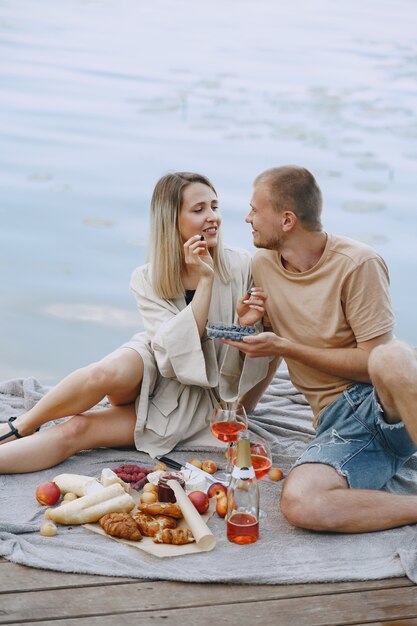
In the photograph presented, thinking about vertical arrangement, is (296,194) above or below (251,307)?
above

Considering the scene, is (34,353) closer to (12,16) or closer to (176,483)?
(176,483)

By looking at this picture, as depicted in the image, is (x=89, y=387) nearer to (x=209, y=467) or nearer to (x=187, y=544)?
(x=209, y=467)

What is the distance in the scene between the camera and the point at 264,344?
300 cm

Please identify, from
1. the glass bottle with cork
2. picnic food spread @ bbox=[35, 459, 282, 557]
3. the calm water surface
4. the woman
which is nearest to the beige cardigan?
the woman

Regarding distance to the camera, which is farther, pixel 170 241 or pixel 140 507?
pixel 170 241

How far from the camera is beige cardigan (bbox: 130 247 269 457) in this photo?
3311mm

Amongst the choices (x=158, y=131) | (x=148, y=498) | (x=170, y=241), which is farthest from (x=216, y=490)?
(x=158, y=131)

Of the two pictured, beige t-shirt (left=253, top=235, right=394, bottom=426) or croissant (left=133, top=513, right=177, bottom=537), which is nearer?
croissant (left=133, top=513, right=177, bottom=537)

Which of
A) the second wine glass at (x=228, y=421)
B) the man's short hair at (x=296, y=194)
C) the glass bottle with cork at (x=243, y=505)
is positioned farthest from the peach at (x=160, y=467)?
the man's short hair at (x=296, y=194)

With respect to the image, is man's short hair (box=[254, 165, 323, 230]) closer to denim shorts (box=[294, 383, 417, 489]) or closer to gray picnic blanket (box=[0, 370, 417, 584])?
denim shorts (box=[294, 383, 417, 489])

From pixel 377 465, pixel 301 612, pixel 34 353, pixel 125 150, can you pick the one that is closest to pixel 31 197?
pixel 125 150

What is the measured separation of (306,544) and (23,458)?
3.18 feet

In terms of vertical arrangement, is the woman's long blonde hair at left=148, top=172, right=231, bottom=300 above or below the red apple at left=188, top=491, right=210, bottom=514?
above

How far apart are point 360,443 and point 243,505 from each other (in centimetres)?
41
